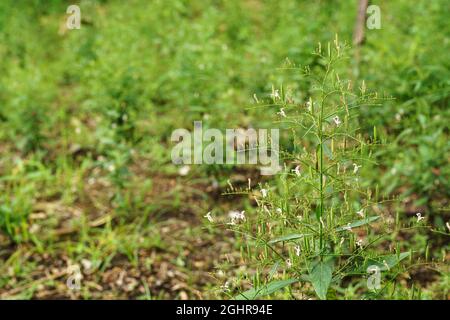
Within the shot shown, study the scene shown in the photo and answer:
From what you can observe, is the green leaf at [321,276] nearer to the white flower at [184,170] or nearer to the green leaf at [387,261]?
the green leaf at [387,261]

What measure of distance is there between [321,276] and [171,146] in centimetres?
260

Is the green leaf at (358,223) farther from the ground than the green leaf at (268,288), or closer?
farther from the ground

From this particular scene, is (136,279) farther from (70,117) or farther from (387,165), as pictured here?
(70,117)

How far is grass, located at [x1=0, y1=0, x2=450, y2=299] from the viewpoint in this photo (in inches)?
136

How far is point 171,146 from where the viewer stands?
4559 mm

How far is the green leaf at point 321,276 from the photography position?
2.06 m

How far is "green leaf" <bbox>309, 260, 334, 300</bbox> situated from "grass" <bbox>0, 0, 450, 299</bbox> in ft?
0.56

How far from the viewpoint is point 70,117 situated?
17.1 ft

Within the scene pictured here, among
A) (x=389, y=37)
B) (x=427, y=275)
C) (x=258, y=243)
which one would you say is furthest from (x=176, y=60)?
(x=258, y=243)

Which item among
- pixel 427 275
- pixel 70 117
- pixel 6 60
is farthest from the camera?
pixel 6 60

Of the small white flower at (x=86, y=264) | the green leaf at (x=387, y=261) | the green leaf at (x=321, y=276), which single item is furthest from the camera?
the small white flower at (x=86, y=264)

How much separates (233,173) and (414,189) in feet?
4.05

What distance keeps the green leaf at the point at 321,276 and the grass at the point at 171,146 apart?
6.7 inches

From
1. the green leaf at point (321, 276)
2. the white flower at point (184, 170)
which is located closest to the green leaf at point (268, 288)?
the green leaf at point (321, 276)
